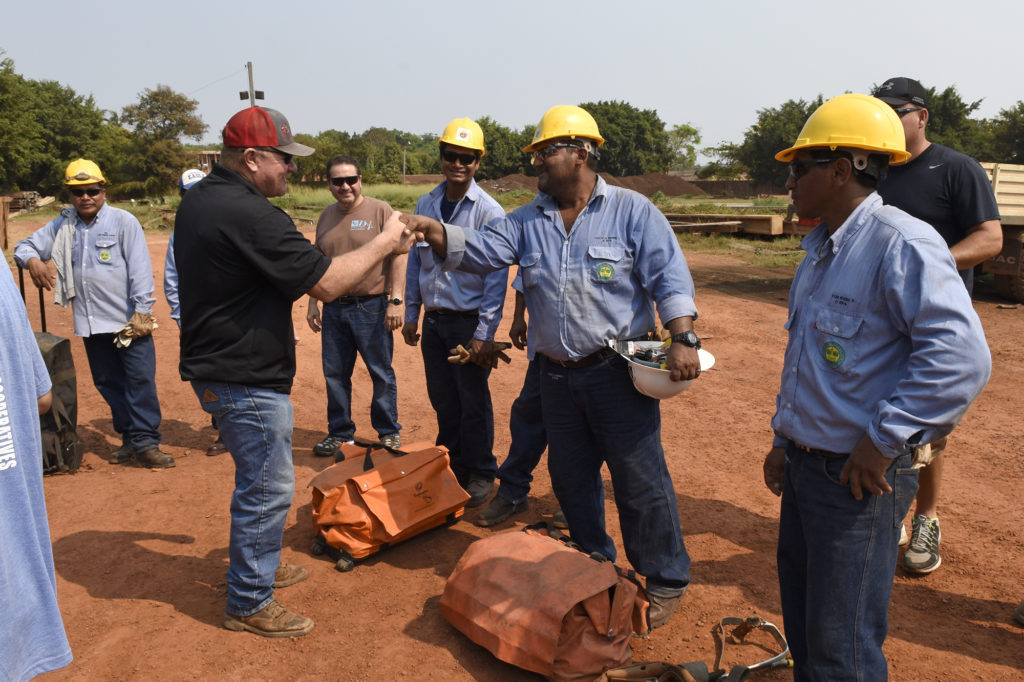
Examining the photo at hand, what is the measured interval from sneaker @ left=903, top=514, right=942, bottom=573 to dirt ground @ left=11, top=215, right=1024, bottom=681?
3.0 inches

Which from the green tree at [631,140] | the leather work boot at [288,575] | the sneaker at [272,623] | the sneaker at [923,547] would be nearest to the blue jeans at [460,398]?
the leather work boot at [288,575]

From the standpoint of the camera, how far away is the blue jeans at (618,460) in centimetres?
355

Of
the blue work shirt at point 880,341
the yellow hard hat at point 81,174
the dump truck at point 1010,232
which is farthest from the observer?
the dump truck at point 1010,232

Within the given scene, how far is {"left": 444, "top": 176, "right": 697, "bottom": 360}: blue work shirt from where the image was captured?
3520mm

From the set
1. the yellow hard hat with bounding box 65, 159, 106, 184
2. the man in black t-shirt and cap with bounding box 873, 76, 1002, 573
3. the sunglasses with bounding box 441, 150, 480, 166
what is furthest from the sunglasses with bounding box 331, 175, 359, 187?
the man in black t-shirt and cap with bounding box 873, 76, 1002, 573

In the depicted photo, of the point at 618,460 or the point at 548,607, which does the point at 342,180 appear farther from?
the point at 548,607

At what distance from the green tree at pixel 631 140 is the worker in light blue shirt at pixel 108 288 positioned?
211ft

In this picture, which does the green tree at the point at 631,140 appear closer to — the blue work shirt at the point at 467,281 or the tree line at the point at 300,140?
the tree line at the point at 300,140

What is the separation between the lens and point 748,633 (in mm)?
3557

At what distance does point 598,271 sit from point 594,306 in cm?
16

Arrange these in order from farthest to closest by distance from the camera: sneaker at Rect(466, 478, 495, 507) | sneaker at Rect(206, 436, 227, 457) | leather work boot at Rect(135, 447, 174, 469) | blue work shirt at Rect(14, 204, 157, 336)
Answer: sneaker at Rect(206, 436, 227, 457)
leather work boot at Rect(135, 447, 174, 469)
blue work shirt at Rect(14, 204, 157, 336)
sneaker at Rect(466, 478, 495, 507)

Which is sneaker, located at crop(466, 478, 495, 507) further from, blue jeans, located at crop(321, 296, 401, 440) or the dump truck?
the dump truck

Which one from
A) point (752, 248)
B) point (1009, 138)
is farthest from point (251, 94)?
point (1009, 138)

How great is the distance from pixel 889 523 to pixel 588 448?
1.67m
